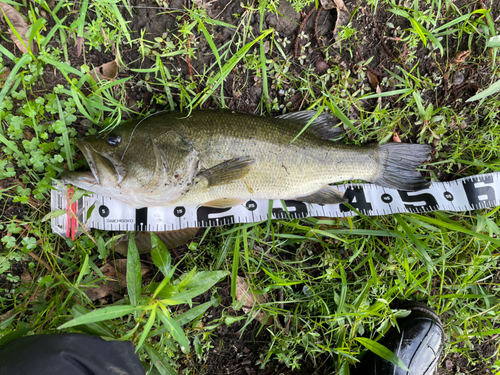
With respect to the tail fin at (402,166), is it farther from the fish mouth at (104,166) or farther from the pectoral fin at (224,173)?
the fish mouth at (104,166)

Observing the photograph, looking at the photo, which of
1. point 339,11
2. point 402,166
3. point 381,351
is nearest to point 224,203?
point 402,166

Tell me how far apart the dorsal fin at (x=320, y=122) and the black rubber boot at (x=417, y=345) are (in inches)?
80.1

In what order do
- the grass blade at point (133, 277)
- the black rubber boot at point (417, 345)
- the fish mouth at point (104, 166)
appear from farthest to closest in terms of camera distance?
the black rubber boot at point (417, 345)
the fish mouth at point (104, 166)
the grass blade at point (133, 277)

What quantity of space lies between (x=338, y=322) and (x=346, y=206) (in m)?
1.16

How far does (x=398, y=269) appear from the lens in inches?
119

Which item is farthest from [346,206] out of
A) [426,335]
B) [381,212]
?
[426,335]

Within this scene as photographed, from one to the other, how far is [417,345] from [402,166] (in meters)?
1.87

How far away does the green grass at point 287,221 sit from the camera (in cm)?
272

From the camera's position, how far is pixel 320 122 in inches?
119

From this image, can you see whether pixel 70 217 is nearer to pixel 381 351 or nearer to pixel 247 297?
pixel 247 297

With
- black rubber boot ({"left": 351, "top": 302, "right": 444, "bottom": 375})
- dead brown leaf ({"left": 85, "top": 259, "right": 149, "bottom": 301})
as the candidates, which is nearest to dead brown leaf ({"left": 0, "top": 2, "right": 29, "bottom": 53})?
dead brown leaf ({"left": 85, "top": 259, "right": 149, "bottom": 301})

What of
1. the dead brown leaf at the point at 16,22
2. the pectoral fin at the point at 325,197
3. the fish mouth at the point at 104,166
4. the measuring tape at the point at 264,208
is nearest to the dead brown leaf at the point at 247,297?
the measuring tape at the point at 264,208

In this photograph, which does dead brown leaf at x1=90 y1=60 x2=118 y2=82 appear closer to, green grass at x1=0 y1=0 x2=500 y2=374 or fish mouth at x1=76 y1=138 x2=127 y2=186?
green grass at x1=0 y1=0 x2=500 y2=374

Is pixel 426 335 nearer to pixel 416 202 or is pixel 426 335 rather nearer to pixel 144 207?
pixel 416 202
